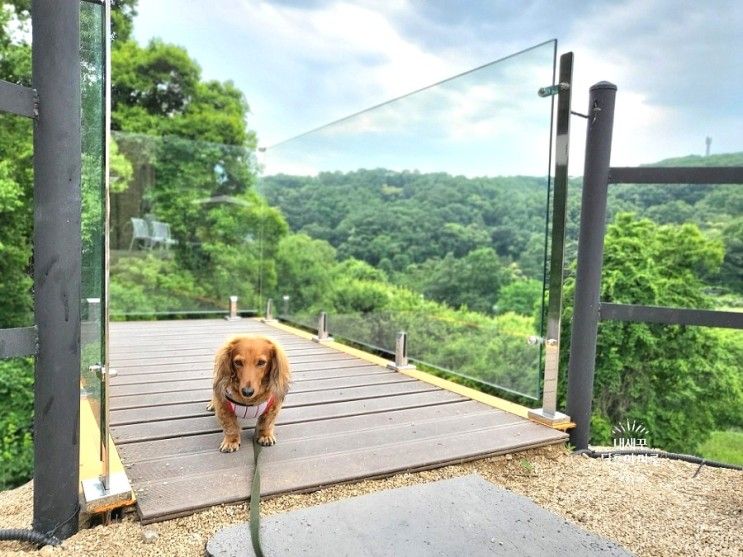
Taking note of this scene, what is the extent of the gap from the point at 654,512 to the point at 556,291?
1.02 m

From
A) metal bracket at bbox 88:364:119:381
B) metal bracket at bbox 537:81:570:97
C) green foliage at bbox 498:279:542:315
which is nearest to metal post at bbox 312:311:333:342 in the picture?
green foliage at bbox 498:279:542:315

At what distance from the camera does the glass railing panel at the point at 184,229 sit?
5164mm

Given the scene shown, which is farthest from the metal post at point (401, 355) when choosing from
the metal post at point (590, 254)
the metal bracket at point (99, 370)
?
the metal bracket at point (99, 370)

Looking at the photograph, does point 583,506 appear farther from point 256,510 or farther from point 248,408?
point 248,408

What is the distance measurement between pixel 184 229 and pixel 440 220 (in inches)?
118

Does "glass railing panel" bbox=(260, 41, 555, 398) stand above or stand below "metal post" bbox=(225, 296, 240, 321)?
above

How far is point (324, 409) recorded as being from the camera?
259 cm

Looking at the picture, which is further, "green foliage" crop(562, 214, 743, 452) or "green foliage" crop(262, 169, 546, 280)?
"green foliage" crop(562, 214, 743, 452)

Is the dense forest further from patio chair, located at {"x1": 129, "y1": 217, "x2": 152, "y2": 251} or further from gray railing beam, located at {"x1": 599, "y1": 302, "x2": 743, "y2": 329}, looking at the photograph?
gray railing beam, located at {"x1": 599, "y1": 302, "x2": 743, "y2": 329}

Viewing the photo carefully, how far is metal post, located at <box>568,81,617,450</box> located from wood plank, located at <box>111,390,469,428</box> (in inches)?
26.1

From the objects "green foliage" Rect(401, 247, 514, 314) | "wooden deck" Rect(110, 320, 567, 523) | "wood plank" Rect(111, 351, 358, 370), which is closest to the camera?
"wooden deck" Rect(110, 320, 567, 523)

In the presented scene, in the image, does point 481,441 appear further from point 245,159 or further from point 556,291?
point 245,159

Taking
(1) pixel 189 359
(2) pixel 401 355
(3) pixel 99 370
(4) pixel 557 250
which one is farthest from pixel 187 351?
(4) pixel 557 250

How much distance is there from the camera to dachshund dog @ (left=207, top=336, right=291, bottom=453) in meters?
2.02
